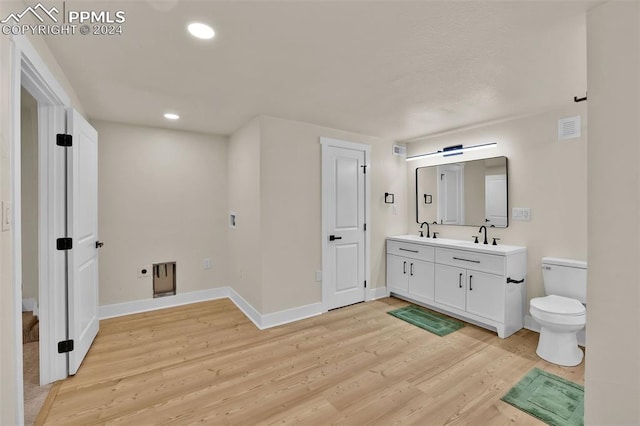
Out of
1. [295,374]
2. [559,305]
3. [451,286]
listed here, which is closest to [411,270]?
[451,286]

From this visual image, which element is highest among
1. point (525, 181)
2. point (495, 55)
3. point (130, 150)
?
point (495, 55)

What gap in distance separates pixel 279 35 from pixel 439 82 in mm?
1372

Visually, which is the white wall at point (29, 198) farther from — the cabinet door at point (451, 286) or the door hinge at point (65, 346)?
the cabinet door at point (451, 286)

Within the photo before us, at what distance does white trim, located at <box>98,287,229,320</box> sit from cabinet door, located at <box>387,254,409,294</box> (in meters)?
2.44

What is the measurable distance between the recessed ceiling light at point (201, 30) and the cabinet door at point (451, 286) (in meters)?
3.26

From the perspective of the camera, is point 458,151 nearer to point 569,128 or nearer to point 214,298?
point 569,128

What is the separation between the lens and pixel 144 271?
11.9 ft

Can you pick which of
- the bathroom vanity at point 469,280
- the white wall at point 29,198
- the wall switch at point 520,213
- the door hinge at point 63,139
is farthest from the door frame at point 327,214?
the white wall at point 29,198

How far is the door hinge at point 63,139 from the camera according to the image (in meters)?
2.19

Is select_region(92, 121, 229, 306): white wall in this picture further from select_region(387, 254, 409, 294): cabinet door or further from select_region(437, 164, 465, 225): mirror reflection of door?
select_region(437, 164, 465, 225): mirror reflection of door

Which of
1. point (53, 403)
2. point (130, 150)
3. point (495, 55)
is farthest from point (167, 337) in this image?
point (495, 55)

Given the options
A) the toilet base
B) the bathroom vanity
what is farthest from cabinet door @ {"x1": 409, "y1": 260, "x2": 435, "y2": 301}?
the toilet base

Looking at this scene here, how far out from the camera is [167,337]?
291 centimetres

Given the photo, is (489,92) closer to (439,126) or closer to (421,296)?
(439,126)
